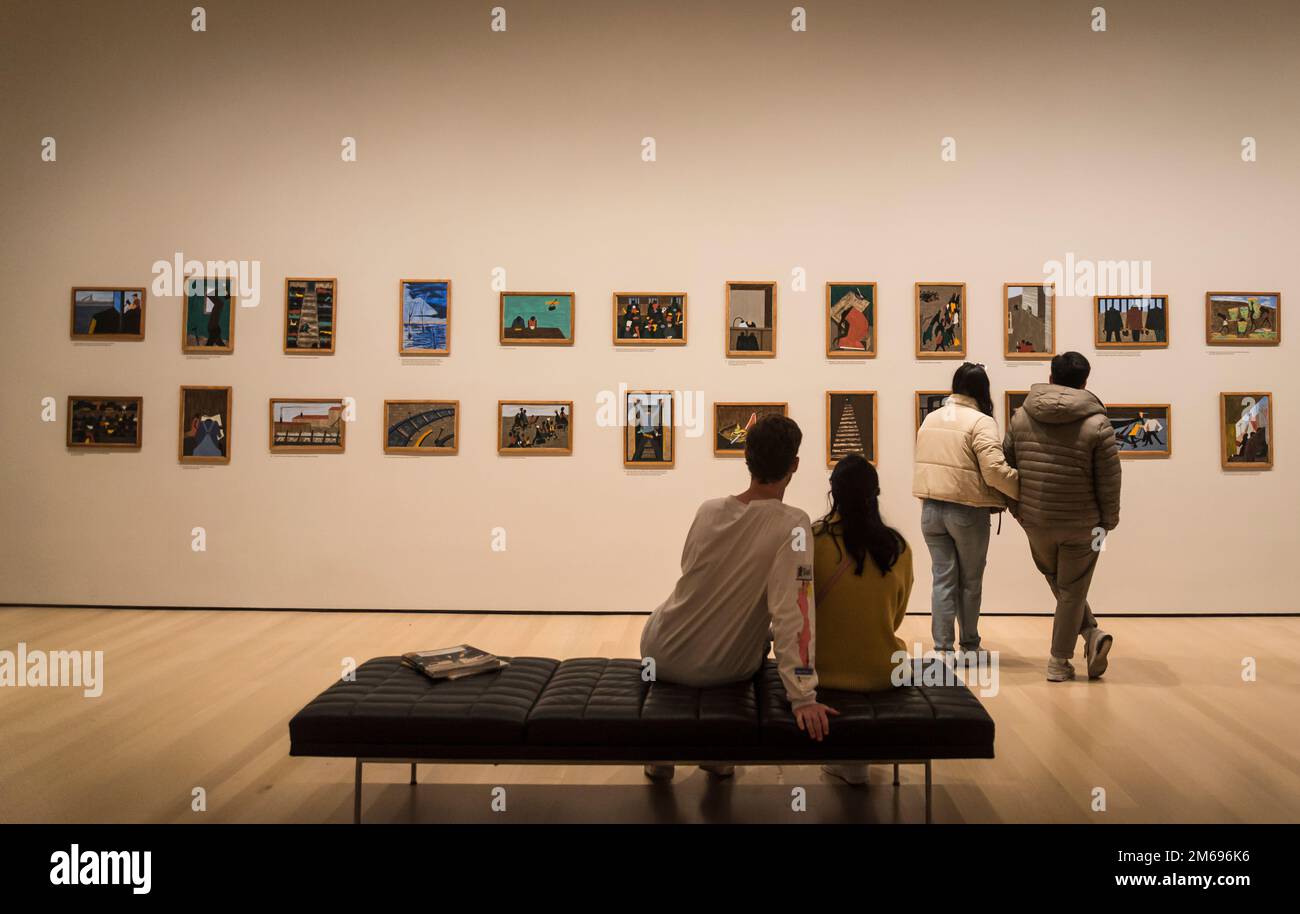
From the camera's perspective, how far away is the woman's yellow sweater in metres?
3.90

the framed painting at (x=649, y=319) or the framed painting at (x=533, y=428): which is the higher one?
the framed painting at (x=649, y=319)

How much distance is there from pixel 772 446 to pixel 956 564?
326 cm

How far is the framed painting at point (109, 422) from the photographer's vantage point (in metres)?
8.52

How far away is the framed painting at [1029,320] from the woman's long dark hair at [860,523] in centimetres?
505

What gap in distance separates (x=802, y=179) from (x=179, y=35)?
5944 millimetres

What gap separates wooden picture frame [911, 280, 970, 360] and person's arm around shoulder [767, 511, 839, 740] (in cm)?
514

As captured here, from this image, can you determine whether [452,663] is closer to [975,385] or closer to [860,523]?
[860,523]

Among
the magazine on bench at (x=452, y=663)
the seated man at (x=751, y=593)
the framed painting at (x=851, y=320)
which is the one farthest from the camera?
the framed painting at (x=851, y=320)

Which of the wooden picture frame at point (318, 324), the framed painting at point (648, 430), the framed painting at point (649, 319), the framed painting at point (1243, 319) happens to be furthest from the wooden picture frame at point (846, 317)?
the wooden picture frame at point (318, 324)

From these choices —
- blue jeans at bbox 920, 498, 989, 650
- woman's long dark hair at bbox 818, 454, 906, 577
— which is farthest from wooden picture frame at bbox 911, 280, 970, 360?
woman's long dark hair at bbox 818, 454, 906, 577

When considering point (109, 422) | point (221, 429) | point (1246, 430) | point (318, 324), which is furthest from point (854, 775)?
point (109, 422)

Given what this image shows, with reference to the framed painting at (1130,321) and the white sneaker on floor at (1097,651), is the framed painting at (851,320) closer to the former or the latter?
the framed painting at (1130,321)

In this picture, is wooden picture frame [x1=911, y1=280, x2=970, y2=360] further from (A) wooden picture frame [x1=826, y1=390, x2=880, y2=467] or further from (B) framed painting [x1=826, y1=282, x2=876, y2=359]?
(A) wooden picture frame [x1=826, y1=390, x2=880, y2=467]

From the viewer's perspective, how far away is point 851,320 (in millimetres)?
8414
